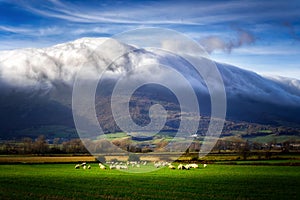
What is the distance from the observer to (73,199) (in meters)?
32.6

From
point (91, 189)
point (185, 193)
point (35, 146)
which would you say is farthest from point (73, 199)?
point (35, 146)

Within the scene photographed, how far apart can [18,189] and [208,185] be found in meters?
16.8

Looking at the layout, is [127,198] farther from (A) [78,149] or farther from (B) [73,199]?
(A) [78,149]

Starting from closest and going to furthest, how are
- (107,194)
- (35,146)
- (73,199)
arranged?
1. (73,199)
2. (107,194)
3. (35,146)

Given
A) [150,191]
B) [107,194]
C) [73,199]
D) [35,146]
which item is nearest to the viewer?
[73,199]

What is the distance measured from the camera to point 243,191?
124 ft

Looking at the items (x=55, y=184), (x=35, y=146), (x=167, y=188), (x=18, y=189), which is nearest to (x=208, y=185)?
(x=167, y=188)

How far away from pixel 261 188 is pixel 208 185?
17.0ft

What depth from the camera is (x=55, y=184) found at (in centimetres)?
4312

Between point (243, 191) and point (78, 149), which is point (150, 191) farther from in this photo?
point (78, 149)

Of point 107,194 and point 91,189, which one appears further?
point 91,189

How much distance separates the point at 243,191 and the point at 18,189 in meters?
18.2

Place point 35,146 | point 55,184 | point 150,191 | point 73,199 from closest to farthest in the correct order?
1. point 73,199
2. point 150,191
3. point 55,184
4. point 35,146

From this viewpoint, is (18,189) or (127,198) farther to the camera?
(18,189)
